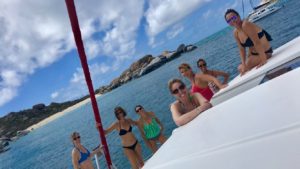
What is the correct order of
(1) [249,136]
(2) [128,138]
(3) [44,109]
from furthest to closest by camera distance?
1. (3) [44,109]
2. (2) [128,138]
3. (1) [249,136]

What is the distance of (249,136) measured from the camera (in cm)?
227

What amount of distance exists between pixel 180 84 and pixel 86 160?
413 centimetres

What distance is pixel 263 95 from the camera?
3.14 metres

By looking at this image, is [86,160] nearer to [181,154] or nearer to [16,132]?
[181,154]

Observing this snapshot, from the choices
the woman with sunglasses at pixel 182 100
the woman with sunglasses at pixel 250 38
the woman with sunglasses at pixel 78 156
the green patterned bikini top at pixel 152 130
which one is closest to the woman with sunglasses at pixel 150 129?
the green patterned bikini top at pixel 152 130

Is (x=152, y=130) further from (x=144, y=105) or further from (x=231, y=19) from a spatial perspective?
(x=144, y=105)

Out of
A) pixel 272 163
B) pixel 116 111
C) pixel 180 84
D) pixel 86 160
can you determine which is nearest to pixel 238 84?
pixel 180 84

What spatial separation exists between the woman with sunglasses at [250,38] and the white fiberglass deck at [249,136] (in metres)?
2.55

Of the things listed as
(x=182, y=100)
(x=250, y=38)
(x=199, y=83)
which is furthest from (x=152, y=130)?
(x=250, y=38)

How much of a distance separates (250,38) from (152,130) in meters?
3.18

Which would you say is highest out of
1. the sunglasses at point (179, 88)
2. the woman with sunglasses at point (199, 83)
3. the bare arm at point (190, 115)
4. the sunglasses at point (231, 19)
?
the sunglasses at point (231, 19)

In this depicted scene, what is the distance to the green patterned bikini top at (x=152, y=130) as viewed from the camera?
7742 millimetres

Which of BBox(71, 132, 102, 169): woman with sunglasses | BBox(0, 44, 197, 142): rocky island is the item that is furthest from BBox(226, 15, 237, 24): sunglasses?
BBox(0, 44, 197, 142): rocky island

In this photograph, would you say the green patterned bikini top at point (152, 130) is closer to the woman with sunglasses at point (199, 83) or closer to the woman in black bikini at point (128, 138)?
the woman in black bikini at point (128, 138)
